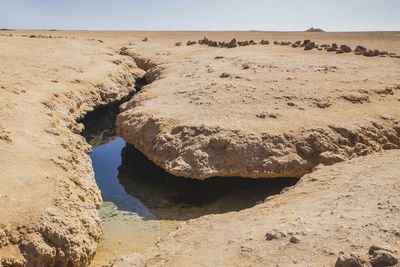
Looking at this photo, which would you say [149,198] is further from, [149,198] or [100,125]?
[100,125]

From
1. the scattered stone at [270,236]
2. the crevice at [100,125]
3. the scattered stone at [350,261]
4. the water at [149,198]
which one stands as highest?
the scattered stone at [350,261]

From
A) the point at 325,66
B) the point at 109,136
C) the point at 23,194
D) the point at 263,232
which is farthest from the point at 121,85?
the point at 263,232

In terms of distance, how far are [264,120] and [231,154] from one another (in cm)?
128

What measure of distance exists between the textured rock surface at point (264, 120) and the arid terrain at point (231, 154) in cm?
3

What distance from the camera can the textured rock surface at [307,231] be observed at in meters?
3.47

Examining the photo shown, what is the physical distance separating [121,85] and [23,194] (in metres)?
9.36

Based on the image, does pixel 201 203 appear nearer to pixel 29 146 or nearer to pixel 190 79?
pixel 29 146

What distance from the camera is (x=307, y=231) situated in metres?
3.88

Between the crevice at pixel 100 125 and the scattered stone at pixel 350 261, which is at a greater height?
the scattered stone at pixel 350 261

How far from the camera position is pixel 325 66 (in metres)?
11.6

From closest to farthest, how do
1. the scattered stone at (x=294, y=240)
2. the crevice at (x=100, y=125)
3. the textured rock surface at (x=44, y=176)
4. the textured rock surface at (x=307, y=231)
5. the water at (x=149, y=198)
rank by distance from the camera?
the textured rock surface at (x=307, y=231) → the scattered stone at (x=294, y=240) → the textured rock surface at (x=44, y=176) → the water at (x=149, y=198) → the crevice at (x=100, y=125)

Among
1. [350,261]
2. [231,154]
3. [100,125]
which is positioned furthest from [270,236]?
[100,125]

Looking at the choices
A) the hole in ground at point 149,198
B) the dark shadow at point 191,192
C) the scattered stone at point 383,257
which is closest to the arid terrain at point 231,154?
the scattered stone at point 383,257

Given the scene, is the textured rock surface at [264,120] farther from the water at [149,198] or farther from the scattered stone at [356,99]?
the water at [149,198]
